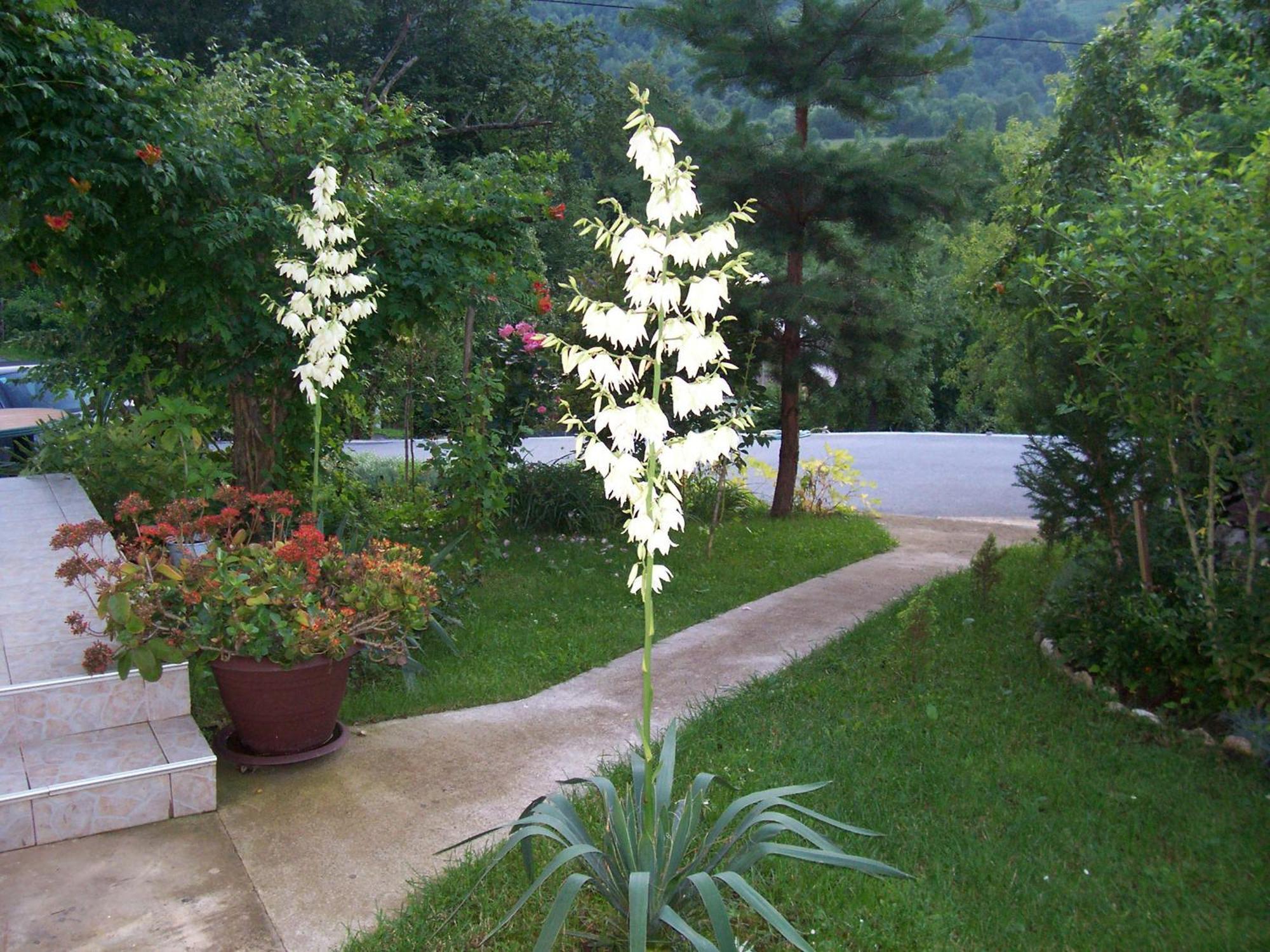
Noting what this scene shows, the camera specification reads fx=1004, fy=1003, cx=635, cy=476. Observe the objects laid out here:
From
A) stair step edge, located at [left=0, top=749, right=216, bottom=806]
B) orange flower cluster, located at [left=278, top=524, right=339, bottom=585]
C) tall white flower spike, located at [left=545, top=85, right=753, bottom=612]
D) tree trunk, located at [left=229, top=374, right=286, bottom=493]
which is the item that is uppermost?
tall white flower spike, located at [left=545, top=85, right=753, bottom=612]

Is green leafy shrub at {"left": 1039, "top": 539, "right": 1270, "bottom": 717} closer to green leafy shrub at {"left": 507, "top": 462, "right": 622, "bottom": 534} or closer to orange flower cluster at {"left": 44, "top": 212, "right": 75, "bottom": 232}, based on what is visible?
green leafy shrub at {"left": 507, "top": 462, "right": 622, "bottom": 534}

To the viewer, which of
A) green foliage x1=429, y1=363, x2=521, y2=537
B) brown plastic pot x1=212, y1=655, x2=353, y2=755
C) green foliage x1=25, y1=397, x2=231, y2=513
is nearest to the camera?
brown plastic pot x1=212, y1=655, x2=353, y2=755

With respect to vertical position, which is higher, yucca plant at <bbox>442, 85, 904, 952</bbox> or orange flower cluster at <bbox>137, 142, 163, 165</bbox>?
orange flower cluster at <bbox>137, 142, 163, 165</bbox>

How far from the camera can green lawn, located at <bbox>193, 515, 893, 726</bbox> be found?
4.83 m

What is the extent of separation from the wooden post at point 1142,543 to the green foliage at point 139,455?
4.67 metres

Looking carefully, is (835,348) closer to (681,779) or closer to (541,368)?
(541,368)

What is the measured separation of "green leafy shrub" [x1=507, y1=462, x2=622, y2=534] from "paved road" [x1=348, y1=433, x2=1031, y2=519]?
30 centimetres

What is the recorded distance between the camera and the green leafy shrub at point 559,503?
8438mm

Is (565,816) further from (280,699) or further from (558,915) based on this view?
(280,699)

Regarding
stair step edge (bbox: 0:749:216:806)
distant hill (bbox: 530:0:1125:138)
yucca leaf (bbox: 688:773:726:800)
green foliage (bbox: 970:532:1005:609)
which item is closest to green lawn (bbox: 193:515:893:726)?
stair step edge (bbox: 0:749:216:806)

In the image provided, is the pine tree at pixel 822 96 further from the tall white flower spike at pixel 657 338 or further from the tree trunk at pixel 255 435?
the tall white flower spike at pixel 657 338

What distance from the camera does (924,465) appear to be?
14.9m

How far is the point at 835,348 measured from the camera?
9070 millimetres

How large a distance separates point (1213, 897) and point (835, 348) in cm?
642
